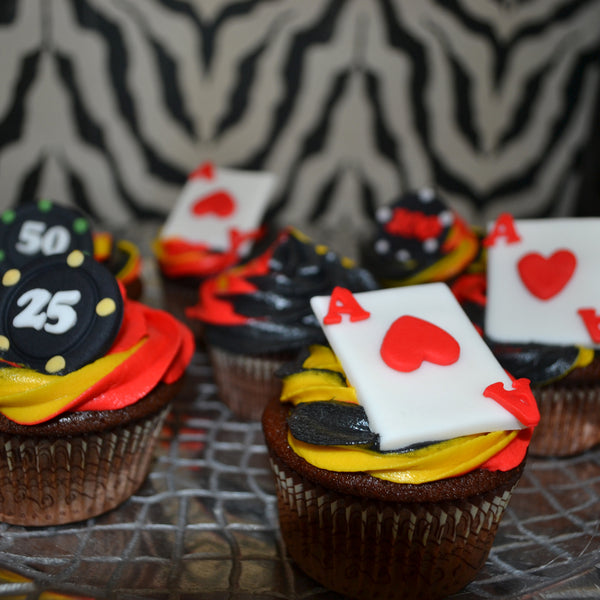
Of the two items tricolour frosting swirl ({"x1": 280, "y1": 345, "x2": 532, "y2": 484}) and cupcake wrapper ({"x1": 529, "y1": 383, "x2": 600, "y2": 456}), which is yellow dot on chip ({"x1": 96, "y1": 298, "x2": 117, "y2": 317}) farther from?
cupcake wrapper ({"x1": 529, "y1": 383, "x2": 600, "y2": 456})

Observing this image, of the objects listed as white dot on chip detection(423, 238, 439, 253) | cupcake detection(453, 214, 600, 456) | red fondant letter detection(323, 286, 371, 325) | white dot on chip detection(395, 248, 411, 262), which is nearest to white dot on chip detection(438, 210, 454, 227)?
white dot on chip detection(423, 238, 439, 253)

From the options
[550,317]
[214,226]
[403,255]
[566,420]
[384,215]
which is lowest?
[566,420]

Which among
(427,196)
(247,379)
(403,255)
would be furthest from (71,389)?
(427,196)

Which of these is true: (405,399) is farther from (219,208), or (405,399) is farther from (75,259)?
(219,208)

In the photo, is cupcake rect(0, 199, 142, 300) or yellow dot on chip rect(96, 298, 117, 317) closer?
yellow dot on chip rect(96, 298, 117, 317)

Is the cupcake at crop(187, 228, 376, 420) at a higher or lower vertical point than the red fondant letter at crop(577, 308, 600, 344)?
lower

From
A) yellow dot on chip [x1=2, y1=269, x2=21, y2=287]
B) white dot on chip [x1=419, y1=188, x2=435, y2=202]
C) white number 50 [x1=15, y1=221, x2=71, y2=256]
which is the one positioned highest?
white dot on chip [x1=419, y1=188, x2=435, y2=202]

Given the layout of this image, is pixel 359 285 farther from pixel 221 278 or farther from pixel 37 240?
pixel 37 240
